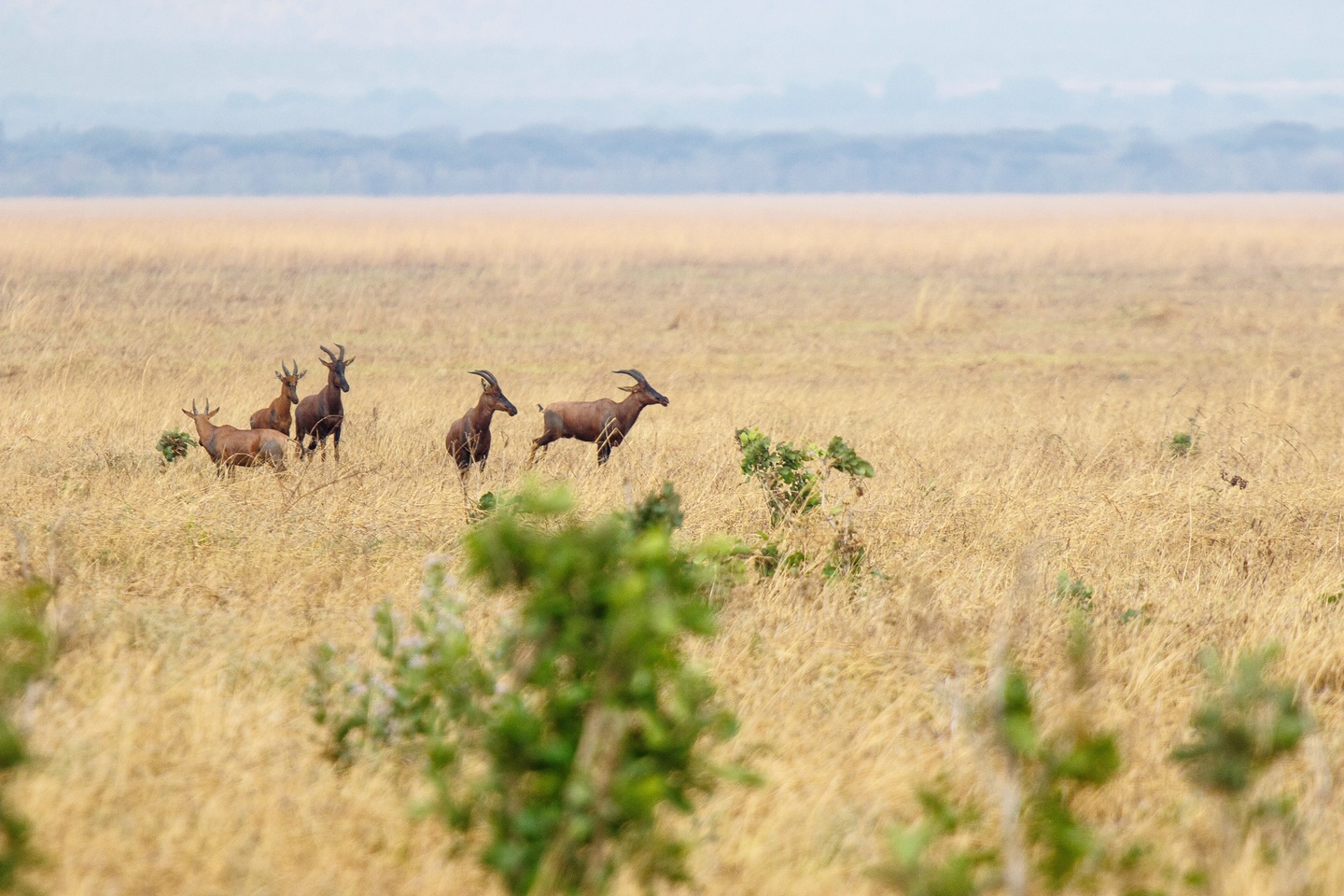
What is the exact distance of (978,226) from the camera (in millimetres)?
65500

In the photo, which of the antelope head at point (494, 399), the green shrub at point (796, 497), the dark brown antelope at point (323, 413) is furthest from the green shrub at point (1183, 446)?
the dark brown antelope at point (323, 413)

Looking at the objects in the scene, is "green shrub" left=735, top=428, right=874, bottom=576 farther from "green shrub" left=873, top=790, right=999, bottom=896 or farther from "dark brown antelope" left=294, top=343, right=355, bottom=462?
"dark brown antelope" left=294, top=343, right=355, bottom=462

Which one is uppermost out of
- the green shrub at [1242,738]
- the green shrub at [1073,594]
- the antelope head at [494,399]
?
the antelope head at [494,399]

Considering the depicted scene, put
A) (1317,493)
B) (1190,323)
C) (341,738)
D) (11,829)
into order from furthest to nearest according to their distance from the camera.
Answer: (1190,323) < (1317,493) < (341,738) < (11,829)

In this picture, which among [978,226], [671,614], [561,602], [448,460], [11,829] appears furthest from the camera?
[978,226]

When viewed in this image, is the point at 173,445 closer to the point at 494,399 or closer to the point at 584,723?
the point at 494,399

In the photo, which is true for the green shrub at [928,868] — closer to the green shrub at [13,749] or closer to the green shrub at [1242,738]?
the green shrub at [1242,738]

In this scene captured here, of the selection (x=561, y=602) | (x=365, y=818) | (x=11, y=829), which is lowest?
(x=365, y=818)

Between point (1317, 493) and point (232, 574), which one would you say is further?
point (1317, 493)

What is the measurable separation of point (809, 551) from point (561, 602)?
3.56 meters

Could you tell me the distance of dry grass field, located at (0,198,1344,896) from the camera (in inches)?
147

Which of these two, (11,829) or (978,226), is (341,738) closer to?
(11,829)

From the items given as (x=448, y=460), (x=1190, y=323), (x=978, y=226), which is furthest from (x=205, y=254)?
(x=978, y=226)

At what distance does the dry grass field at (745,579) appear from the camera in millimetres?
3740
